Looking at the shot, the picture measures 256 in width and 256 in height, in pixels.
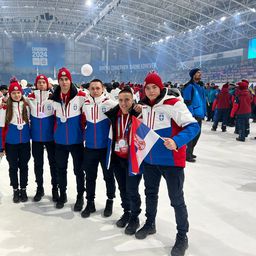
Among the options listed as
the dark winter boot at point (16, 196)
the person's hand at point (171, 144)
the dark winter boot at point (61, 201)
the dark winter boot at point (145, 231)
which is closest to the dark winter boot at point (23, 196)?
the dark winter boot at point (16, 196)

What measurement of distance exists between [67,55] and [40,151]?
3315 centimetres

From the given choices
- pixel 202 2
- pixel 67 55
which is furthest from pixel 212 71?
pixel 67 55

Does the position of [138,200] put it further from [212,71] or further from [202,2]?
[212,71]

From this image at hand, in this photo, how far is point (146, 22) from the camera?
997 inches

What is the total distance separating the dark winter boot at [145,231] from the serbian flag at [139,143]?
0.55 meters

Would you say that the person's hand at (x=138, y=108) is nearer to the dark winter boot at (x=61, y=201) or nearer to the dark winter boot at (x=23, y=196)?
the dark winter boot at (x=61, y=201)

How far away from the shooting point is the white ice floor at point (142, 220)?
8.14ft

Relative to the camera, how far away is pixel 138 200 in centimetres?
271

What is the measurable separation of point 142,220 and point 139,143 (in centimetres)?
101

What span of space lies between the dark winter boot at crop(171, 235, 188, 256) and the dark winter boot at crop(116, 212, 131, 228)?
631 mm

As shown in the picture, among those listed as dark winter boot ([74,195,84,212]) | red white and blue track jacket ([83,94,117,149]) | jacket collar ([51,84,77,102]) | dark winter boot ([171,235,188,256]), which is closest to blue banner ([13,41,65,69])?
jacket collar ([51,84,77,102])

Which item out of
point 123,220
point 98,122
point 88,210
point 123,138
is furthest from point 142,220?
point 98,122

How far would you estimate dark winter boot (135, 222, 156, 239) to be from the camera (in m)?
2.64

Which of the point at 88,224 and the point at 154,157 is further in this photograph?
the point at 88,224
